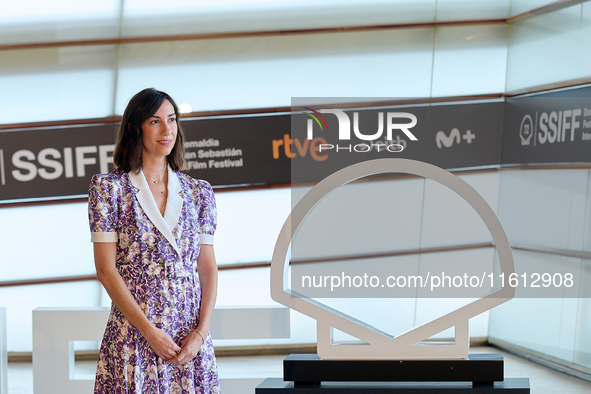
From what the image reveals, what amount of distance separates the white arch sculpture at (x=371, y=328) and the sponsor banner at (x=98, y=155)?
10.1ft

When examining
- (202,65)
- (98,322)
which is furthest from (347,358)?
(202,65)

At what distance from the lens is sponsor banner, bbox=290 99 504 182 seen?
4625 millimetres

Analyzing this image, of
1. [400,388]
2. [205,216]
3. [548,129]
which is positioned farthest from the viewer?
[548,129]

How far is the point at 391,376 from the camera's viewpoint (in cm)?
150

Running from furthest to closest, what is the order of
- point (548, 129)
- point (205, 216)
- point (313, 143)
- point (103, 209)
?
point (313, 143)
point (548, 129)
point (205, 216)
point (103, 209)

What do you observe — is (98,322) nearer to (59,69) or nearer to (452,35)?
(59,69)

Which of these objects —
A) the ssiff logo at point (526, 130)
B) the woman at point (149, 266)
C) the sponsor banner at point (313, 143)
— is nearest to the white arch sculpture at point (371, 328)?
the woman at point (149, 266)

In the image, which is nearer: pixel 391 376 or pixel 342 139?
pixel 391 376

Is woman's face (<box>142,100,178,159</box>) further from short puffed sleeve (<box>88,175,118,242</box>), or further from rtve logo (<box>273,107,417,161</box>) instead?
rtve logo (<box>273,107,417,161</box>)

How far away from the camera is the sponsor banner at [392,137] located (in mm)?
4625

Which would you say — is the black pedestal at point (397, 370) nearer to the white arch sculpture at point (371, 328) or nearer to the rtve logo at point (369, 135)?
the white arch sculpture at point (371, 328)

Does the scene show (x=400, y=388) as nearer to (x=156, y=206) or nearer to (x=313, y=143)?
(x=156, y=206)

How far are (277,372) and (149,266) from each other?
2.75m

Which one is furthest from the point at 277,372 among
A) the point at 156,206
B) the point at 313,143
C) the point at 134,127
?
the point at 134,127
